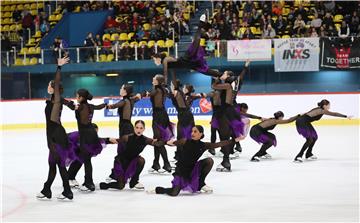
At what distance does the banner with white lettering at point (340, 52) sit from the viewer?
1850 cm

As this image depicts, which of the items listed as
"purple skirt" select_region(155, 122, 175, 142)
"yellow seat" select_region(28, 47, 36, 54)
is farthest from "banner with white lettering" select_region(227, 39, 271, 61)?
"purple skirt" select_region(155, 122, 175, 142)

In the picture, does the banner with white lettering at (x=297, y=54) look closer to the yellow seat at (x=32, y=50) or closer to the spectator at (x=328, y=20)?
the spectator at (x=328, y=20)

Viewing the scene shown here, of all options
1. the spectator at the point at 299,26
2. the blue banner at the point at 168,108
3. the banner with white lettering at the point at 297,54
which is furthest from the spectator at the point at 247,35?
the blue banner at the point at 168,108

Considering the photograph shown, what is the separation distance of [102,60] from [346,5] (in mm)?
8835

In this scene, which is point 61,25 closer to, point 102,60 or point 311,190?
point 102,60

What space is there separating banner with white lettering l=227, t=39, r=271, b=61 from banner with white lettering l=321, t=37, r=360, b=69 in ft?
5.89

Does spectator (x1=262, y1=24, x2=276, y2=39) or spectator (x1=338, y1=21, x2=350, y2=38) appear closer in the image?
spectator (x1=338, y1=21, x2=350, y2=38)

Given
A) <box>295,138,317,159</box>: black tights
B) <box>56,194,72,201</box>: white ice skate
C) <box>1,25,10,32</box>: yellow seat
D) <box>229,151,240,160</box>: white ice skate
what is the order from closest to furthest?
<box>56,194,72,201</box>: white ice skate, <box>295,138,317,159</box>: black tights, <box>229,151,240,160</box>: white ice skate, <box>1,25,10,32</box>: yellow seat

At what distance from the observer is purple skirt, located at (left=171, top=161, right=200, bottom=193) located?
25.4ft

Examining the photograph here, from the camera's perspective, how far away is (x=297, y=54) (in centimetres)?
1898

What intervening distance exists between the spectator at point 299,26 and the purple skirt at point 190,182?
512 inches

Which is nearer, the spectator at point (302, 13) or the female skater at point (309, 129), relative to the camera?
the female skater at point (309, 129)

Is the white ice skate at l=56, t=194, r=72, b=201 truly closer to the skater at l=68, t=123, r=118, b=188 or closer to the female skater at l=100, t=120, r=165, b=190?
the skater at l=68, t=123, r=118, b=188

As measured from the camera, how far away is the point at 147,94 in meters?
9.27
